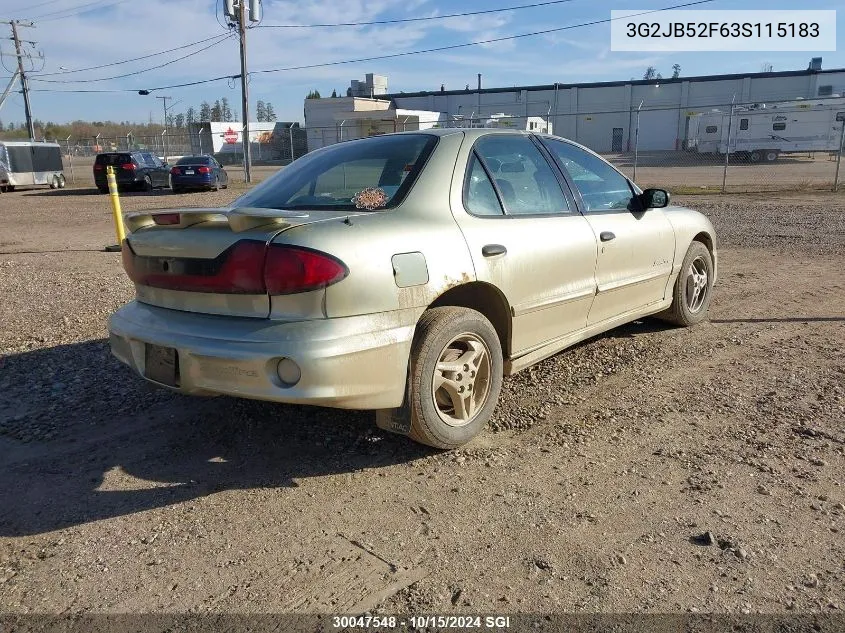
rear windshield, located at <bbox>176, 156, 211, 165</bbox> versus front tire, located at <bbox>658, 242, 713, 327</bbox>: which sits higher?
rear windshield, located at <bbox>176, 156, 211, 165</bbox>

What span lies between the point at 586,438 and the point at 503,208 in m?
1.33

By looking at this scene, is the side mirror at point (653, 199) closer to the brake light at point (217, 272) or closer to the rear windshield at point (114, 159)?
the brake light at point (217, 272)

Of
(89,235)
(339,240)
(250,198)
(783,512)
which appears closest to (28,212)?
(89,235)

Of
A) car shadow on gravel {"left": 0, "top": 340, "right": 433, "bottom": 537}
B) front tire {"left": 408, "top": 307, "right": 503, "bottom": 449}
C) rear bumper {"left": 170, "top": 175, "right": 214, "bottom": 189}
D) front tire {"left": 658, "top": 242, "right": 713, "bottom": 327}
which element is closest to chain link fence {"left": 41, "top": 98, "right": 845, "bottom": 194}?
rear bumper {"left": 170, "top": 175, "right": 214, "bottom": 189}

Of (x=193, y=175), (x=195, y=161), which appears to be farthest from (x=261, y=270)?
(x=195, y=161)

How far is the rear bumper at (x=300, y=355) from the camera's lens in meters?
2.78

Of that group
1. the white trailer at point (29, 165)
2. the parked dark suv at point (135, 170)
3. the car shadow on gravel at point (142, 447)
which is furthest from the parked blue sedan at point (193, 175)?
the car shadow on gravel at point (142, 447)

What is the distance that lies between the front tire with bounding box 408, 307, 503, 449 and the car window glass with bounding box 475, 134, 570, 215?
2.59 ft

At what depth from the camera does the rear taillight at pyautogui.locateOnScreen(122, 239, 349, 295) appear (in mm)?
2781

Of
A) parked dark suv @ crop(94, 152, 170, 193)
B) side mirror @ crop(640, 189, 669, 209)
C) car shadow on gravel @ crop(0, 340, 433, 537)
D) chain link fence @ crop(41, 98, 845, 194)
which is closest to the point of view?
car shadow on gravel @ crop(0, 340, 433, 537)

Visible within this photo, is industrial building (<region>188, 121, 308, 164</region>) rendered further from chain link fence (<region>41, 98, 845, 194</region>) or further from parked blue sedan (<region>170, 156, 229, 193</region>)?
parked blue sedan (<region>170, 156, 229, 193</region>)

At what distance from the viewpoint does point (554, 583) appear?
94.3 inches

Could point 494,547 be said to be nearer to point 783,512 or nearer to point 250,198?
point 783,512

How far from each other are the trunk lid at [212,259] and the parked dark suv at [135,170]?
2263 cm
